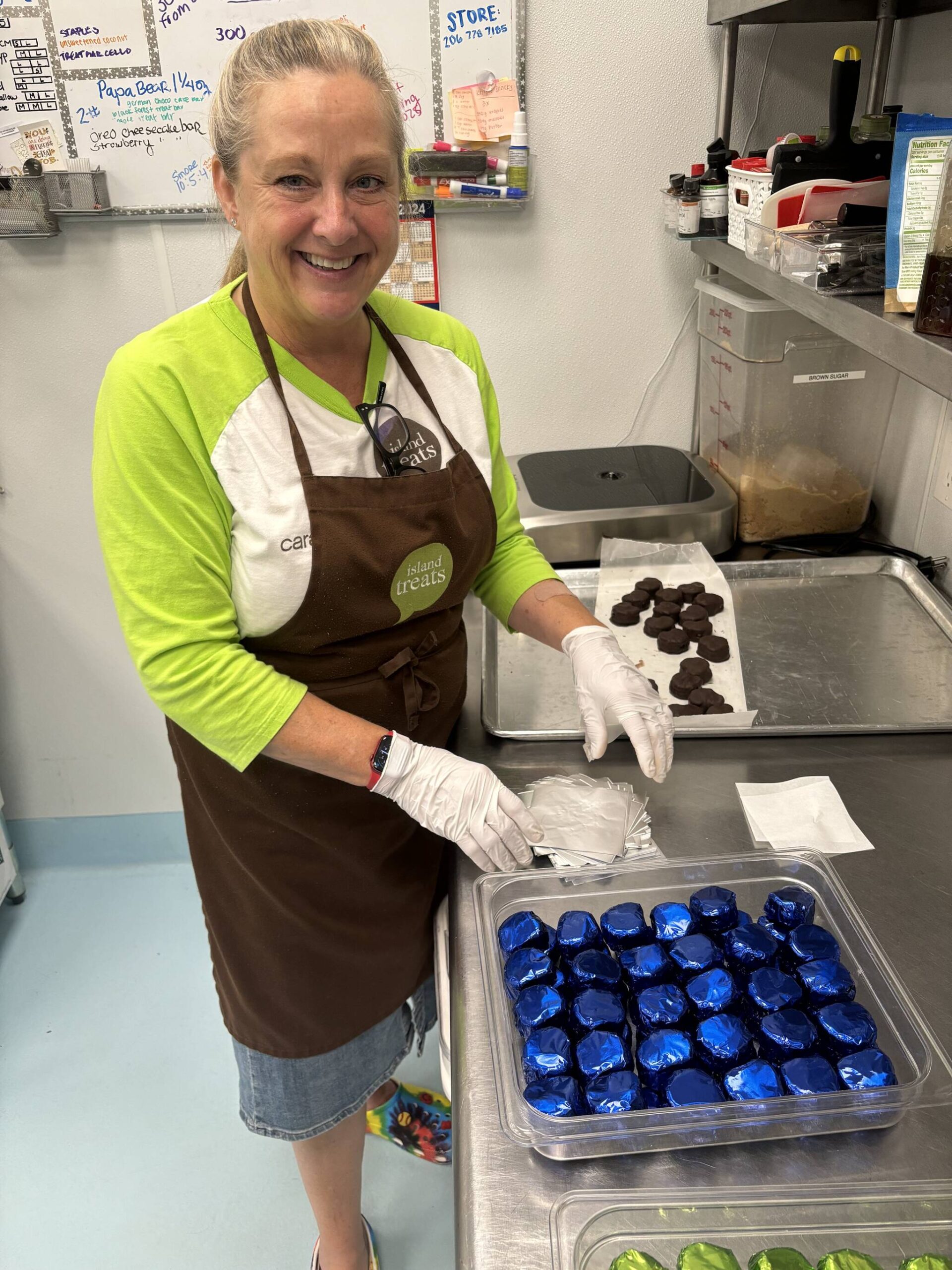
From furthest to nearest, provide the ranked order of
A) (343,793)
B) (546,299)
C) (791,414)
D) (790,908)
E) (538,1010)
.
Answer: (546,299) < (791,414) < (343,793) < (790,908) < (538,1010)

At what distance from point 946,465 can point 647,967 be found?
1.17m

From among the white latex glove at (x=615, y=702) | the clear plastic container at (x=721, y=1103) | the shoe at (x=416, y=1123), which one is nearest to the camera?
the clear plastic container at (x=721, y=1103)

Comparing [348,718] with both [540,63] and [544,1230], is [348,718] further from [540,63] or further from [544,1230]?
[540,63]

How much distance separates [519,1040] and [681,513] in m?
1.19

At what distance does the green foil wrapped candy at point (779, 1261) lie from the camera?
2.32 ft

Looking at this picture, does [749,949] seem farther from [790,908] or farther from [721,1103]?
[721,1103]

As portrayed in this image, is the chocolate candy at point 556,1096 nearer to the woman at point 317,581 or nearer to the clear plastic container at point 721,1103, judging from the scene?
the clear plastic container at point 721,1103

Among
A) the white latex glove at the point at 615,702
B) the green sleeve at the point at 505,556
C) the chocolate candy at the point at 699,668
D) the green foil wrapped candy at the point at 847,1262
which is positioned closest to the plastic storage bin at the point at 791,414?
the chocolate candy at the point at 699,668

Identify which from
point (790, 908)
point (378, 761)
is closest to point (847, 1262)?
point (790, 908)

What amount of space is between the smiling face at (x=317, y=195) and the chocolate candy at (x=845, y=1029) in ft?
2.96

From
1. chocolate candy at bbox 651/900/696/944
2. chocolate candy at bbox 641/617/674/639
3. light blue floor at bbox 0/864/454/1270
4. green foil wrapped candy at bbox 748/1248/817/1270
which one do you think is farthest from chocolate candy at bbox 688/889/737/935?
light blue floor at bbox 0/864/454/1270

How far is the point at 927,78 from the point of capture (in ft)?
5.39

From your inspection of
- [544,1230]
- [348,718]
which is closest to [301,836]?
[348,718]

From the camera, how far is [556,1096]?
84 cm
